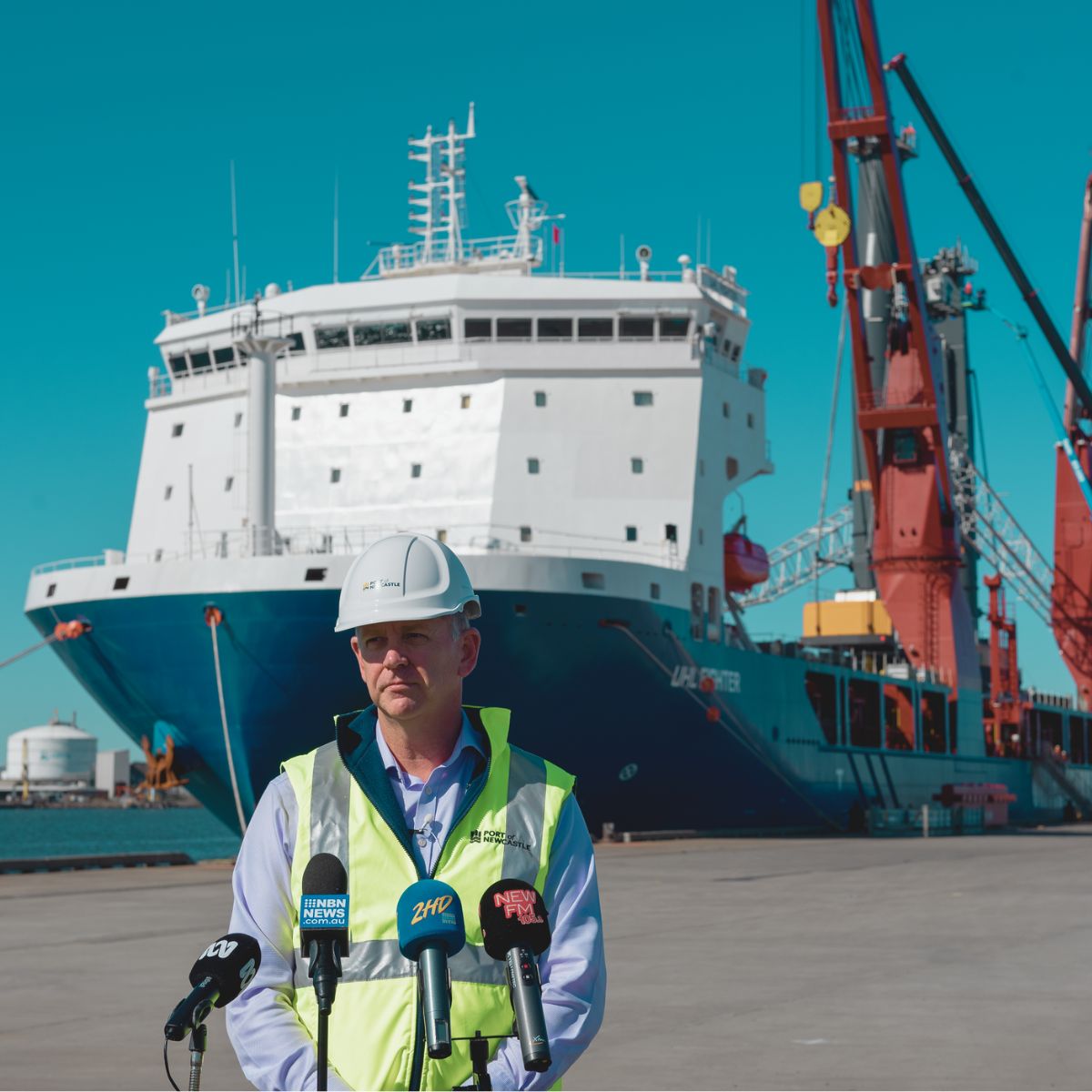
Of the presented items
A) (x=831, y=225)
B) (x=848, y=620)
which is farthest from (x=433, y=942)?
(x=848, y=620)

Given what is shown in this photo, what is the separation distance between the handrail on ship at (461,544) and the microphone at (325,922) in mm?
18406

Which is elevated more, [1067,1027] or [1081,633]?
[1081,633]

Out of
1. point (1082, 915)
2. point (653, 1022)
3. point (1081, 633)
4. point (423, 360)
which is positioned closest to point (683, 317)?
point (423, 360)

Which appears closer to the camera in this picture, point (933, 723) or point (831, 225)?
point (831, 225)

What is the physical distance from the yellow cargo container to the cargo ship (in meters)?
7.08

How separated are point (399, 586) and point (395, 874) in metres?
0.48

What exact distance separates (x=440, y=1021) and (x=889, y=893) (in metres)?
13.2

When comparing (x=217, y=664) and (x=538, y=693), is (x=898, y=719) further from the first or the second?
(x=217, y=664)

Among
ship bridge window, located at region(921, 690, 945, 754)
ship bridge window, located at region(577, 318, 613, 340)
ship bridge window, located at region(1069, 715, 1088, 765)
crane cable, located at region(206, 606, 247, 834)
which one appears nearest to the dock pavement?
crane cable, located at region(206, 606, 247, 834)

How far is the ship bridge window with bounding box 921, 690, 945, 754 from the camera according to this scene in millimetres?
34125

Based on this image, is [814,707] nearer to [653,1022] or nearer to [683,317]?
[683,317]

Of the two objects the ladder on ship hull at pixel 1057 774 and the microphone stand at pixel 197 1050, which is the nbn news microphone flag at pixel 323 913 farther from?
the ladder on ship hull at pixel 1057 774

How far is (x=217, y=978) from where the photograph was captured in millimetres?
2428

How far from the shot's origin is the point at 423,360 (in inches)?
958
